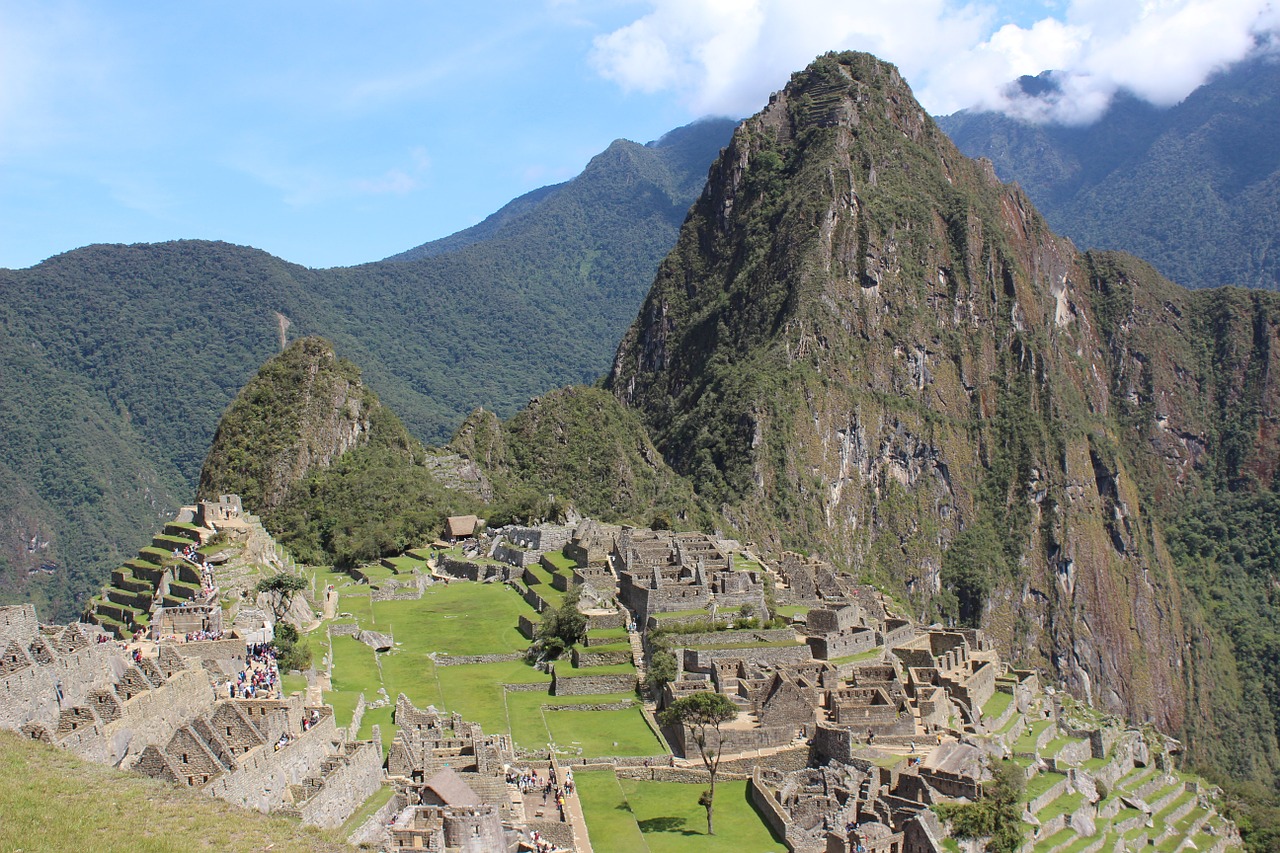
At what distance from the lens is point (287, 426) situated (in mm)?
101938

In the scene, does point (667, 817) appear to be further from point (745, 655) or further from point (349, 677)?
point (349, 677)

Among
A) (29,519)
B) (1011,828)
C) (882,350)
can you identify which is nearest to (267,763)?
(1011,828)

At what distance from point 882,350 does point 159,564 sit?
421 feet

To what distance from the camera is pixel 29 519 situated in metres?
Answer: 126

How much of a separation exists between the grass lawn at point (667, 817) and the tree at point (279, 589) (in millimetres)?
18025

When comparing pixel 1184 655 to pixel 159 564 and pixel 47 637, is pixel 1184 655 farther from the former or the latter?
pixel 47 637

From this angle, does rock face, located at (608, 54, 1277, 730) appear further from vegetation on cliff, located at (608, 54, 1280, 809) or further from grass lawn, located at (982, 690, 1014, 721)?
grass lawn, located at (982, 690, 1014, 721)

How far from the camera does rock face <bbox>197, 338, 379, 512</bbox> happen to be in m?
96.6

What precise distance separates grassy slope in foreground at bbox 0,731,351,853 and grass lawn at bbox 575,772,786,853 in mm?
13384

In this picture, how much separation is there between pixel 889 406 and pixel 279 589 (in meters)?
128

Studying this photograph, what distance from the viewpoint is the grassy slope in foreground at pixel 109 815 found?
20531 millimetres

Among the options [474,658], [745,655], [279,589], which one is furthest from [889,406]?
[279,589]

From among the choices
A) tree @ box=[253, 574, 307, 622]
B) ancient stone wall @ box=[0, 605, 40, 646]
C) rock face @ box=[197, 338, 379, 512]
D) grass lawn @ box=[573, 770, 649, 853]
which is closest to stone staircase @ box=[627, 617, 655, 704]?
grass lawn @ box=[573, 770, 649, 853]

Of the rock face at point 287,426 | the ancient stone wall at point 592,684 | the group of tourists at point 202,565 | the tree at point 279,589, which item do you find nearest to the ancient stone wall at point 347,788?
the ancient stone wall at point 592,684
